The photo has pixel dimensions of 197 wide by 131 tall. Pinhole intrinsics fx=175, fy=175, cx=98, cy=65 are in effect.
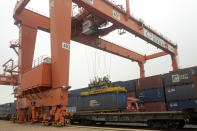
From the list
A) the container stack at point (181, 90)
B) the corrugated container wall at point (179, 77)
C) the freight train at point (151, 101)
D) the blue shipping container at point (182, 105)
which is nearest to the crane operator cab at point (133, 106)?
the freight train at point (151, 101)

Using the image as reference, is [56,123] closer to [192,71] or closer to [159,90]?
[159,90]

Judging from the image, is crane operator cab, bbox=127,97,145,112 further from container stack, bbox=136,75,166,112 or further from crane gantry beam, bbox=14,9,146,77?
crane gantry beam, bbox=14,9,146,77

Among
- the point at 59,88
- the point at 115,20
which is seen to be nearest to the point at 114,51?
the point at 115,20

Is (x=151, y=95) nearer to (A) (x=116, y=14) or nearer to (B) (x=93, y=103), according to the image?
(B) (x=93, y=103)

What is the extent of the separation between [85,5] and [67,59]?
4663 mm

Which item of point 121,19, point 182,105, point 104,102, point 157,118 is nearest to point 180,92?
point 182,105

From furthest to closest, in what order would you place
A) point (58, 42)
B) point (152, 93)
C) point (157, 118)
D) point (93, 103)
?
point (152, 93), point (93, 103), point (58, 42), point (157, 118)

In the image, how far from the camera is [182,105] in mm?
12977

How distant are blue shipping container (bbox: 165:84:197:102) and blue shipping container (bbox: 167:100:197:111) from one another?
0.96 feet

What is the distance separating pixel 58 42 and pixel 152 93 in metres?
9.12

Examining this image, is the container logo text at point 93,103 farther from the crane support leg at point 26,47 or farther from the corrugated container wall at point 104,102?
the crane support leg at point 26,47

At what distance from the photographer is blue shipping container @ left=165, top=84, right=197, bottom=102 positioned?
12.5m

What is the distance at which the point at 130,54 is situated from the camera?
25.0 m

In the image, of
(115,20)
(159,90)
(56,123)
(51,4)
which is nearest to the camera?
(56,123)
